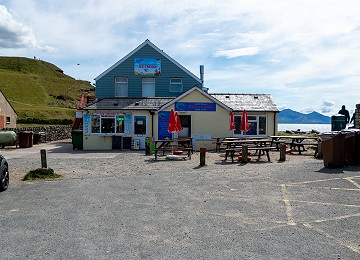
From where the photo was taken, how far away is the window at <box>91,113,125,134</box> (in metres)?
25.7

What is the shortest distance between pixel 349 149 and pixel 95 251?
11.8 metres

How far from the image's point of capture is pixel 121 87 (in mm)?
30109

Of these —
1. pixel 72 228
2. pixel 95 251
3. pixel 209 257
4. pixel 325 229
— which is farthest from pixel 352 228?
pixel 72 228

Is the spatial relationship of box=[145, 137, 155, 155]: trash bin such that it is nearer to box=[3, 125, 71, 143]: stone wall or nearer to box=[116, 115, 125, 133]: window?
box=[116, 115, 125, 133]: window

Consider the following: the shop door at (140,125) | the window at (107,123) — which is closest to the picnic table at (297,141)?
the shop door at (140,125)

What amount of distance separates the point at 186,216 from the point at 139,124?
61.4 feet

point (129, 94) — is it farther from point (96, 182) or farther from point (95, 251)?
point (95, 251)

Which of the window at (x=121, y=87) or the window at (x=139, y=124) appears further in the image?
the window at (x=121, y=87)

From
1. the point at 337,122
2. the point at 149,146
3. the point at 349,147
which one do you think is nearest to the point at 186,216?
the point at 349,147

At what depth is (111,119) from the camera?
2580cm

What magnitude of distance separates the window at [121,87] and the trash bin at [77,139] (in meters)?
5.68

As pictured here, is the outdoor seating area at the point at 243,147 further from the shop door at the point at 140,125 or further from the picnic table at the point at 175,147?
→ the shop door at the point at 140,125

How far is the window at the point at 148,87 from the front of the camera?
98.5 feet

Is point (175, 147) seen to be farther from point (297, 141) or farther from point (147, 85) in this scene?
point (147, 85)
